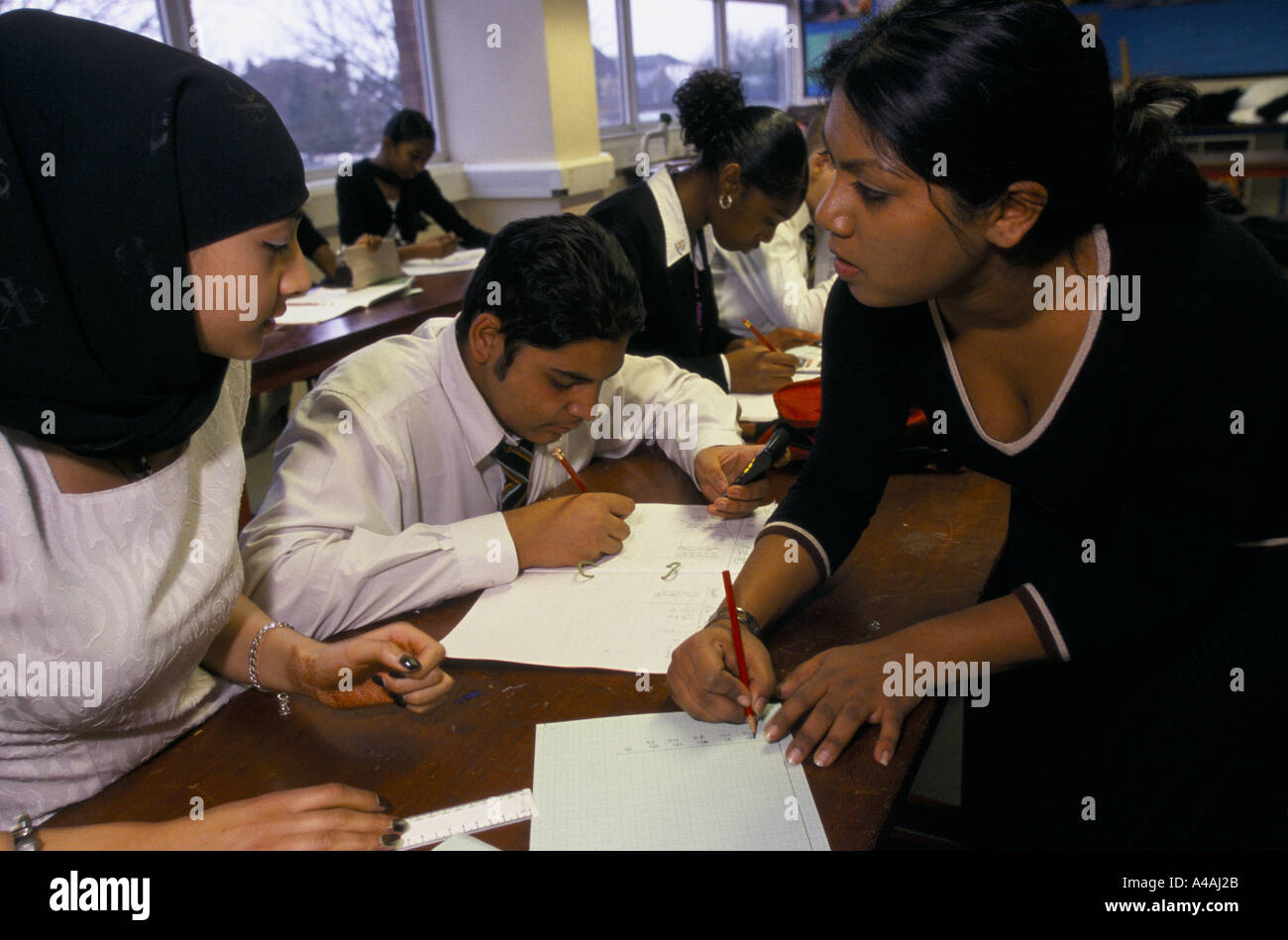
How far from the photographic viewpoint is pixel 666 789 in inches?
33.3

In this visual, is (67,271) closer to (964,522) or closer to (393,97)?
(964,522)

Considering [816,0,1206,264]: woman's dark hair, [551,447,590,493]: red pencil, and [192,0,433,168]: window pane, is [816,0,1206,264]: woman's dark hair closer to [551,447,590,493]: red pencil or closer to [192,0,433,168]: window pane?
[551,447,590,493]: red pencil

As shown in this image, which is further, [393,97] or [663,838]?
[393,97]

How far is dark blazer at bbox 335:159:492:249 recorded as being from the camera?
4.10m

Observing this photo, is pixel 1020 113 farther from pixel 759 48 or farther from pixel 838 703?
pixel 759 48

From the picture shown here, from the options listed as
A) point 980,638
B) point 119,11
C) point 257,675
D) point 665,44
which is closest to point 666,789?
point 980,638

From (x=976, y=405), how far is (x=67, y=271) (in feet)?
3.21

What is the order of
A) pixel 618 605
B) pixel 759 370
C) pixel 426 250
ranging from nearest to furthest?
1. pixel 618 605
2. pixel 759 370
3. pixel 426 250

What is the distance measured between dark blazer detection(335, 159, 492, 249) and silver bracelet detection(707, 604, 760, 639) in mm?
3400

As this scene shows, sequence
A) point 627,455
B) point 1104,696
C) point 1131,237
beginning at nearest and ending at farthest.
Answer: point 1131,237, point 1104,696, point 627,455

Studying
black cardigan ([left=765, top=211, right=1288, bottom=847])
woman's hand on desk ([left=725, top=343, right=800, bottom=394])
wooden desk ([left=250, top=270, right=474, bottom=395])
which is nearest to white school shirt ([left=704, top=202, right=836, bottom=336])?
woman's hand on desk ([left=725, top=343, right=800, bottom=394])

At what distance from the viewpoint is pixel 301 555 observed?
1.21m

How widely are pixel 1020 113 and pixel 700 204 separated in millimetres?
1667
